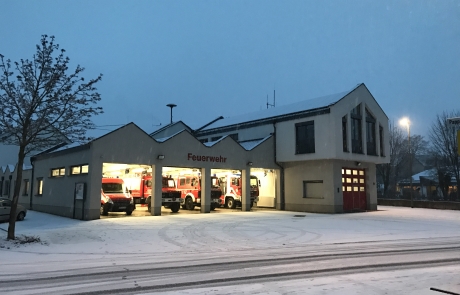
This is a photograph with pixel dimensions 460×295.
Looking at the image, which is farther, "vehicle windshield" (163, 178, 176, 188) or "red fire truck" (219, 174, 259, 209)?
"red fire truck" (219, 174, 259, 209)

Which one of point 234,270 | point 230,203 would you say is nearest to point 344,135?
point 230,203

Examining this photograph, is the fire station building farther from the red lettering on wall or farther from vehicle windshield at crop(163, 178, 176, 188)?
vehicle windshield at crop(163, 178, 176, 188)

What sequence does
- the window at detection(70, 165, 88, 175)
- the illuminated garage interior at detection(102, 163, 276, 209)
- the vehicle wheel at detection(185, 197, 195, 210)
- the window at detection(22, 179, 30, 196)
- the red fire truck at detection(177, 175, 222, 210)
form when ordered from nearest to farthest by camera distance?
the window at detection(70, 165, 88, 175) < the red fire truck at detection(177, 175, 222, 210) < the vehicle wheel at detection(185, 197, 195, 210) < the illuminated garage interior at detection(102, 163, 276, 209) < the window at detection(22, 179, 30, 196)

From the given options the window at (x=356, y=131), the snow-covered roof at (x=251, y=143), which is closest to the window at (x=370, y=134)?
the window at (x=356, y=131)

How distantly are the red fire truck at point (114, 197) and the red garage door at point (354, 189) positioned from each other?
1521cm

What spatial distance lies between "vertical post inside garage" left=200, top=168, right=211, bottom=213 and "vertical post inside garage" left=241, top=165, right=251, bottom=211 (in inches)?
126

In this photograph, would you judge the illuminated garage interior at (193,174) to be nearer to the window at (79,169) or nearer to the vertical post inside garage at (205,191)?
the vertical post inside garage at (205,191)

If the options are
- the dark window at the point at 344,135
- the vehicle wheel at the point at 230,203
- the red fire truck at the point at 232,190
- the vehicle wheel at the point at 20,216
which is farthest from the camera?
the vehicle wheel at the point at 230,203

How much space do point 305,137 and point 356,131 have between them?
13.0 ft

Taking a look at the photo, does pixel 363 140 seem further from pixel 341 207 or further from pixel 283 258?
pixel 283 258

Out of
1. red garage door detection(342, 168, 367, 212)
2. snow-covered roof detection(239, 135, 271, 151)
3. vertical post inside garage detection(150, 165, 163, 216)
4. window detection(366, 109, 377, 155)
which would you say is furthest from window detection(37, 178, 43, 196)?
window detection(366, 109, 377, 155)

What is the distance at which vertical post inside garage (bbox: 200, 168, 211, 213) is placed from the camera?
2538cm

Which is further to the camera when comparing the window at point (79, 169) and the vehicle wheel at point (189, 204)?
the vehicle wheel at point (189, 204)

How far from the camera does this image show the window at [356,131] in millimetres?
27566
